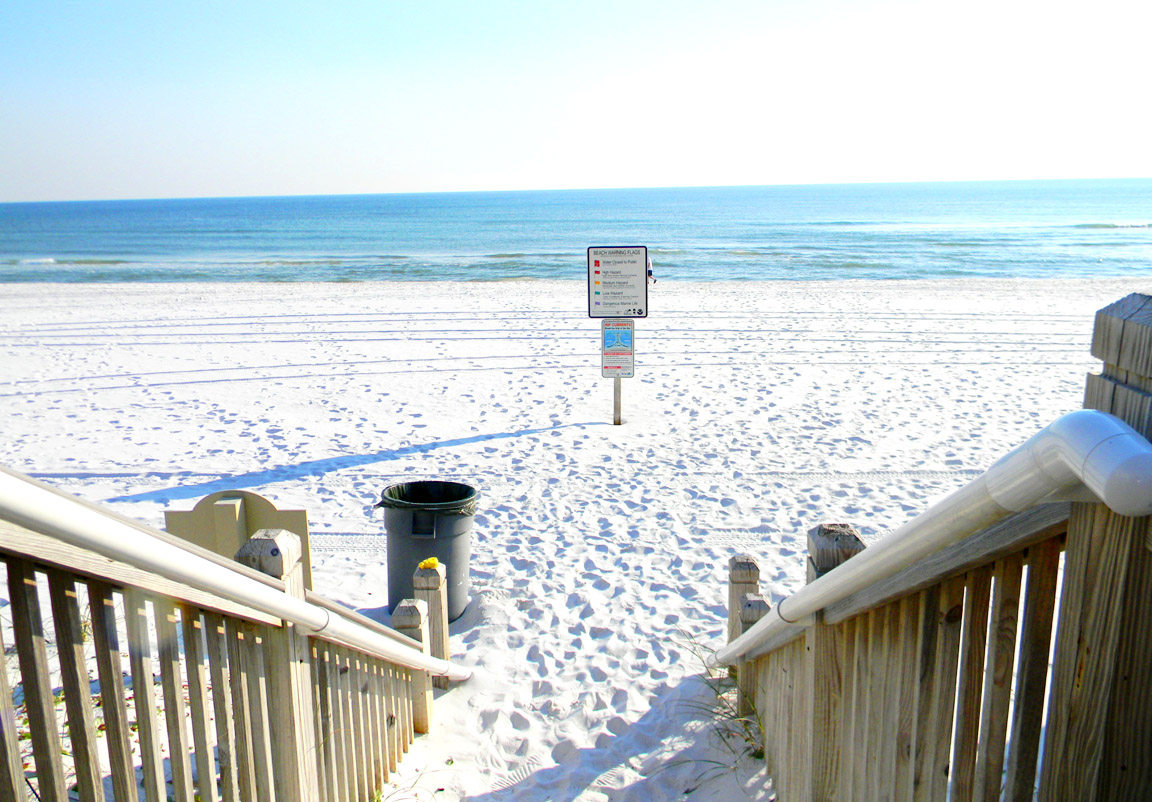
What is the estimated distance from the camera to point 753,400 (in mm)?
9961

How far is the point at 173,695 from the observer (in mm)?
1731

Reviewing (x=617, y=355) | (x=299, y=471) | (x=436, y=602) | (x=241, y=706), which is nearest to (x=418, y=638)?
(x=436, y=602)

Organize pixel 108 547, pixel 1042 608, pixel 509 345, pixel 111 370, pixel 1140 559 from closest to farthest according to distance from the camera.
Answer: pixel 1140 559 < pixel 108 547 < pixel 1042 608 < pixel 111 370 < pixel 509 345

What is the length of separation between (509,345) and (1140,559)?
41.7ft

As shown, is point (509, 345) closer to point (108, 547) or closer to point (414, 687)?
point (414, 687)

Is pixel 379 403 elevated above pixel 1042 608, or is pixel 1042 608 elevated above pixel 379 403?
pixel 1042 608

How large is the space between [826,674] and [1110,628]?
3.80 feet

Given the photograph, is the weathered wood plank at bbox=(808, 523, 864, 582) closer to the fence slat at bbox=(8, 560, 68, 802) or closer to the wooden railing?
the wooden railing

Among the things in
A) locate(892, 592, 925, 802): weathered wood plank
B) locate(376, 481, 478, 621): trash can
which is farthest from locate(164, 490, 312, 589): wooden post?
locate(892, 592, 925, 802): weathered wood plank

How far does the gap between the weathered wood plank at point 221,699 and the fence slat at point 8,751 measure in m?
0.46

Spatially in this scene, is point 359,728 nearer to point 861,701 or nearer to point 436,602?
point 436,602

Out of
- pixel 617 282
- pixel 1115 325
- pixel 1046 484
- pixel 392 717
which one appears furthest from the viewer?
pixel 617 282

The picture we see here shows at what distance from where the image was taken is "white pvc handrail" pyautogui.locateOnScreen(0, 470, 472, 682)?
109 cm

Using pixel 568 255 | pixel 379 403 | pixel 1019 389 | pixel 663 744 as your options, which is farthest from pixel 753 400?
pixel 568 255
